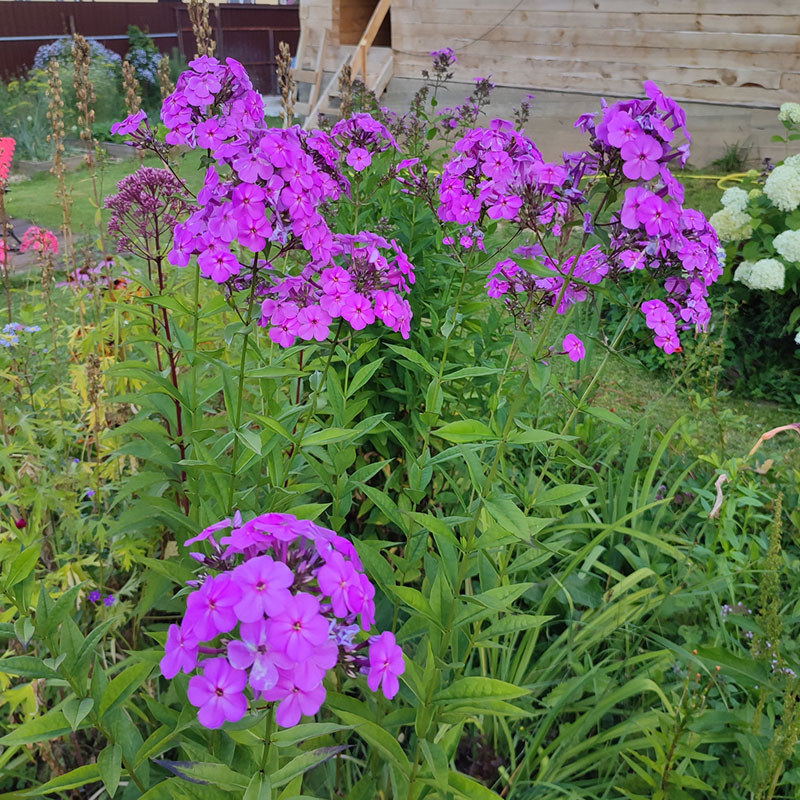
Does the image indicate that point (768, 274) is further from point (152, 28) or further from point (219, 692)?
point (152, 28)

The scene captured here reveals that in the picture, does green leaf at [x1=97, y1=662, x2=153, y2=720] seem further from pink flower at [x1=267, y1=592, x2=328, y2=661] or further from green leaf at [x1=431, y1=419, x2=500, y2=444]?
green leaf at [x1=431, y1=419, x2=500, y2=444]

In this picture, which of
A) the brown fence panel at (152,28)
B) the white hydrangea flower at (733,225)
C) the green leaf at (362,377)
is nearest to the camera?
the green leaf at (362,377)

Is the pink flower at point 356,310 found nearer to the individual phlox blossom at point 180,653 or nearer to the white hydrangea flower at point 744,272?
the individual phlox blossom at point 180,653

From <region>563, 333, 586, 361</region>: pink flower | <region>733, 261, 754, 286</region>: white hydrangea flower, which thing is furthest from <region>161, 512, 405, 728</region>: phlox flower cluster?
<region>733, 261, 754, 286</region>: white hydrangea flower

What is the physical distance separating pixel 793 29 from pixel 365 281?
6.14 m

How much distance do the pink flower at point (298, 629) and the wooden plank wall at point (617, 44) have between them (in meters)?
6.82

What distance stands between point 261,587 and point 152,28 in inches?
731

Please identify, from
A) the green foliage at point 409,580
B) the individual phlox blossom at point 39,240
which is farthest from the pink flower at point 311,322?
the individual phlox blossom at point 39,240

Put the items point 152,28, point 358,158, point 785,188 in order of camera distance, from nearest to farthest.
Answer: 1. point 358,158
2. point 785,188
3. point 152,28

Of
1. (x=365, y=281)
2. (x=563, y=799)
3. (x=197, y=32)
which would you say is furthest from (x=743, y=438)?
(x=197, y=32)

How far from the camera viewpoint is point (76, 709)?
1.12m

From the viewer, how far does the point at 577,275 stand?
1.60 m

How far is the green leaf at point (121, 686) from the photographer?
1.15 m

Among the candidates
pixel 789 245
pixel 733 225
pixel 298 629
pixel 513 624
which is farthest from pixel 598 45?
pixel 298 629
